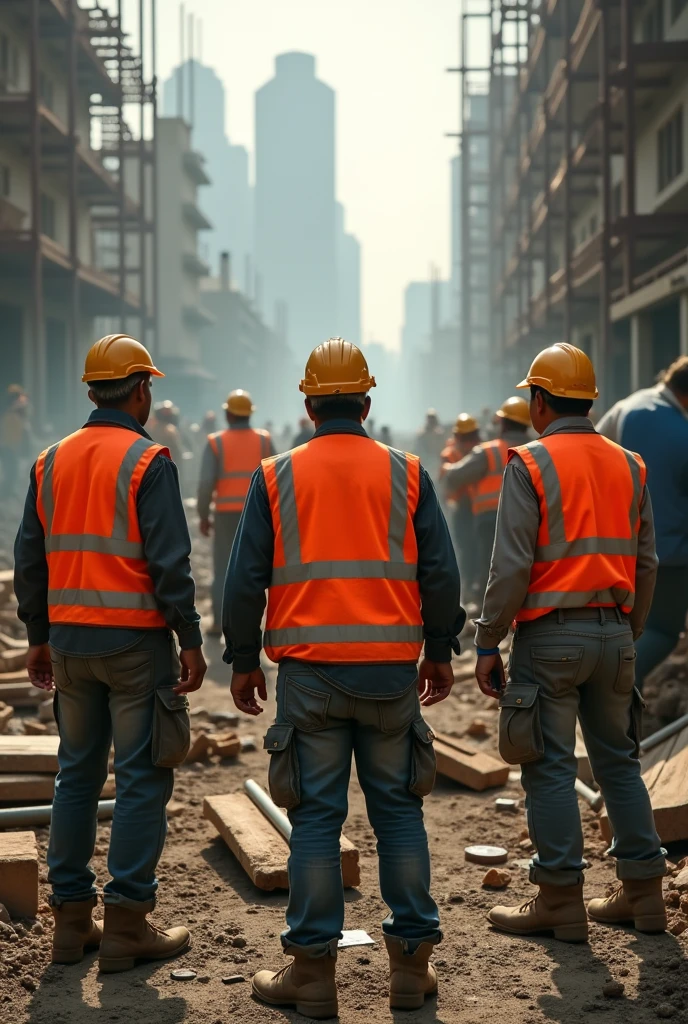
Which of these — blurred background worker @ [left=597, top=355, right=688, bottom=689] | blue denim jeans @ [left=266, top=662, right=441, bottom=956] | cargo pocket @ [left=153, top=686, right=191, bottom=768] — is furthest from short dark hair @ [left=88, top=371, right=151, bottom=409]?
blurred background worker @ [left=597, top=355, right=688, bottom=689]

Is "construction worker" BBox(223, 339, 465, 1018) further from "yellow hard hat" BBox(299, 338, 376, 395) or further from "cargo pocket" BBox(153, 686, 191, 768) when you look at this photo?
"cargo pocket" BBox(153, 686, 191, 768)

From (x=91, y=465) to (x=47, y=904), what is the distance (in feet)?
5.86

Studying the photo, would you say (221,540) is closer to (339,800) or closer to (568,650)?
(568,650)

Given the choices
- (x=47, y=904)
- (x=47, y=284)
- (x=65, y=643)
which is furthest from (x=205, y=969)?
(x=47, y=284)

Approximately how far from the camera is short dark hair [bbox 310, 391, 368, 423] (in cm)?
409

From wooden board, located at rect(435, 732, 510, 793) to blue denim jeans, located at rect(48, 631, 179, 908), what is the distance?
111 inches

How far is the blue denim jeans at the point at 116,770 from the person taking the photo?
4250 mm

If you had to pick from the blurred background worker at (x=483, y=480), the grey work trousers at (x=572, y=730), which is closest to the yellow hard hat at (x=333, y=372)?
the grey work trousers at (x=572, y=730)

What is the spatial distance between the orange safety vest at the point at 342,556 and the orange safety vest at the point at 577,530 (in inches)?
24.5

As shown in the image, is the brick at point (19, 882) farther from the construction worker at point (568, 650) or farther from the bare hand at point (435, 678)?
the construction worker at point (568, 650)

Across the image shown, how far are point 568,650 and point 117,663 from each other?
61.7 inches

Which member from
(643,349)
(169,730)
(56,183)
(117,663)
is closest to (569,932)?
(169,730)

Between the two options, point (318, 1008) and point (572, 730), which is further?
point (572, 730)

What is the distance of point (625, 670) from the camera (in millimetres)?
4414
